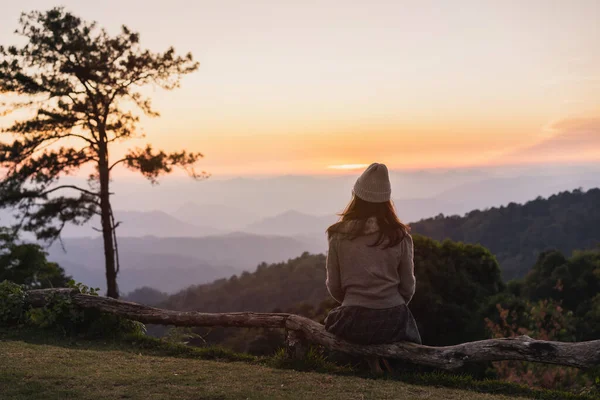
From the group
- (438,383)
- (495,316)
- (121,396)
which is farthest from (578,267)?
(121,396)

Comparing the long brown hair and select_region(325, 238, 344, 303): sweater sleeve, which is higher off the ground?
the long brown hair

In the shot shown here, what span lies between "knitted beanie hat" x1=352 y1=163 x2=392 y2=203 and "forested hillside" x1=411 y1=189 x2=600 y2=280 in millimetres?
49641

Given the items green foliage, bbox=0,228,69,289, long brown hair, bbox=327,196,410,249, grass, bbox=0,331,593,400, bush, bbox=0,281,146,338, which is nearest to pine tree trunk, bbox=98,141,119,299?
green foliage, bbox=0,228,69,289

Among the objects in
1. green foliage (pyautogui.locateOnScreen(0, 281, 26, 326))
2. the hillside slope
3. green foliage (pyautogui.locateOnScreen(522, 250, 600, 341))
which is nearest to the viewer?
the hillside slope

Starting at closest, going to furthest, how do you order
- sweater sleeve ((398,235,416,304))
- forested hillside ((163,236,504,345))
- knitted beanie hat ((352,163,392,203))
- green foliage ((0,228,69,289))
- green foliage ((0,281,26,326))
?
knitted beanie hat ((352,163,392,203)), sweater sleeve ((398,235,416,304)), green foliage ((0,281,26,326)), green foliage ((0,228,69,289)), forested hillside ((163,236,504,345))

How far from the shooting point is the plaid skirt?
590 centimetres

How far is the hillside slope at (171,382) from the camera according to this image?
16.9ft

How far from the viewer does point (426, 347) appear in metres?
5.95

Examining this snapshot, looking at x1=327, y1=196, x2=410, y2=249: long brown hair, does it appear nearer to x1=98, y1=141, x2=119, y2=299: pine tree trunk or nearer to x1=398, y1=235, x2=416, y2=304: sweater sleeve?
x1=398, y1=235, x2=416, y2=304: sweater sleeve

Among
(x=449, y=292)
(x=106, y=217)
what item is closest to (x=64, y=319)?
(x=106, y=217)

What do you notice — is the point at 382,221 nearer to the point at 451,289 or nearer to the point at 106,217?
the point at 451,289

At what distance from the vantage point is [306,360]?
652cm

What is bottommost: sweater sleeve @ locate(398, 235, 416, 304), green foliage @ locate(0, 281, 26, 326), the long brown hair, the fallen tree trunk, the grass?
the grass

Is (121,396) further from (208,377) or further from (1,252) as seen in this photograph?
(1,252)
